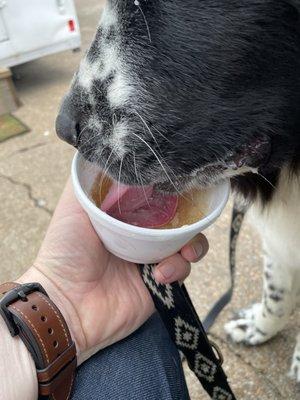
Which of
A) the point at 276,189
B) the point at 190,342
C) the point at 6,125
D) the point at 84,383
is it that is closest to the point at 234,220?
the point at 276,189

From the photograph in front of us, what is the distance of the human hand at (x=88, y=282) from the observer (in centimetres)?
145

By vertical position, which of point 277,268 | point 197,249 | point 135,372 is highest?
point 197,249

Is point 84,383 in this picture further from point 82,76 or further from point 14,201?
point 14,201

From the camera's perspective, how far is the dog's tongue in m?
1.36

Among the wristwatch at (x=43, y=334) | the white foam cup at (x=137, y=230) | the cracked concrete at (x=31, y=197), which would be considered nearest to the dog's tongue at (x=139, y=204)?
the white foam cup at (x=137, y=230)

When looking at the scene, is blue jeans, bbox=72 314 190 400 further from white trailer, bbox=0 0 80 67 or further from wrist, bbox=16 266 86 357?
white trailer, bbox=0 0 80 67

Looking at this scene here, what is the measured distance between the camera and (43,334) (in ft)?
4.16

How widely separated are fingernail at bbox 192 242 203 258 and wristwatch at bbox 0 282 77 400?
1.29ft

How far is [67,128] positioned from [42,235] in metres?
1.84

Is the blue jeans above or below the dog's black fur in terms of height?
below

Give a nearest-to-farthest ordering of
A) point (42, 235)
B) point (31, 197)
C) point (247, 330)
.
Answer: point (247, 330) → point (42, 235) → point (31, 197)

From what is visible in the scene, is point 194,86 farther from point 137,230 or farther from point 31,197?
point 31,197

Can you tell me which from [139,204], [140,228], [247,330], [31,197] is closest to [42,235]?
[31,197]

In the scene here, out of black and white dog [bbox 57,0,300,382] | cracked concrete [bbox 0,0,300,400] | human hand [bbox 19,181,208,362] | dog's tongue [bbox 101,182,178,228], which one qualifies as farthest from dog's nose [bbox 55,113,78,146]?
cracked concrete [bbox 0,0,300,400]
